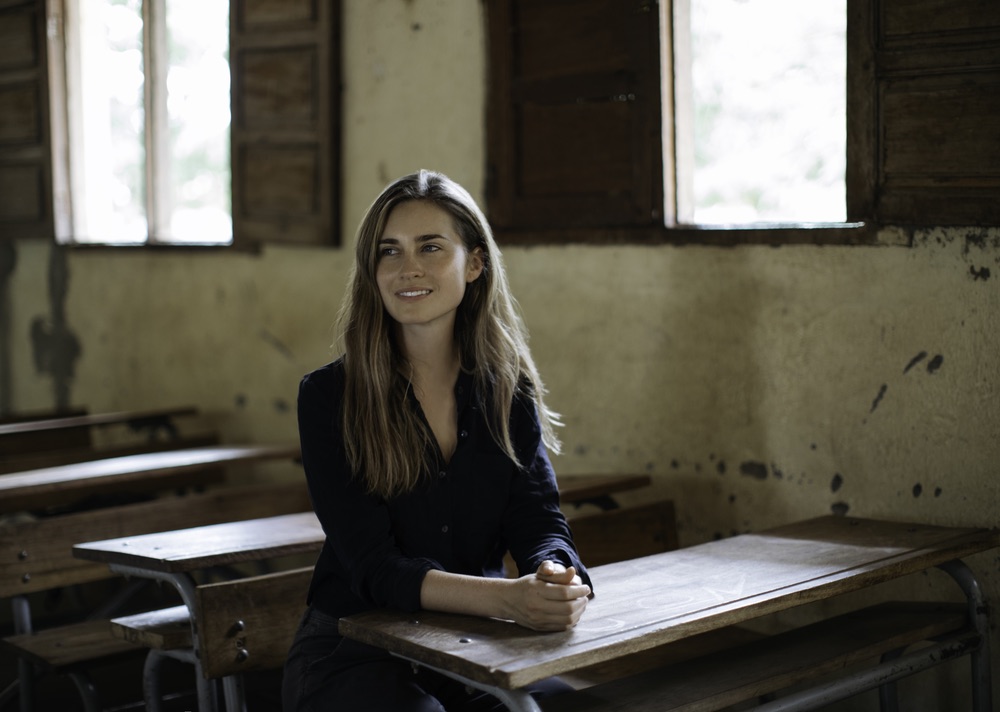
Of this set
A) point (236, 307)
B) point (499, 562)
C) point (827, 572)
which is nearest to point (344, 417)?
point (499, 562)

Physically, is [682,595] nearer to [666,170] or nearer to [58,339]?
[666,170]

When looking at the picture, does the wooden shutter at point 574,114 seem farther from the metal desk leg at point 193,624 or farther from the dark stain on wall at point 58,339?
the dark stain on wall at point 58,339

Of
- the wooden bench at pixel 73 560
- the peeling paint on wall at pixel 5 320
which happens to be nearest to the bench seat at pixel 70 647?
the wooden bench at pixel 73 560

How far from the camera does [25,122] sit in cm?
579

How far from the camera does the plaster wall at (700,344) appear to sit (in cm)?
288

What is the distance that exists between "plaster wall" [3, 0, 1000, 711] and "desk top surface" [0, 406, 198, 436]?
0.87 feet

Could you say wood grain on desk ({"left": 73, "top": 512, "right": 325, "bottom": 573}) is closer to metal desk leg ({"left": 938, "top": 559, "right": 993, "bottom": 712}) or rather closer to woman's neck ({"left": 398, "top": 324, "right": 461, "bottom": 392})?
woman's neck ({"left": 398, "top": 324, "right": 461, "bottom": 392})

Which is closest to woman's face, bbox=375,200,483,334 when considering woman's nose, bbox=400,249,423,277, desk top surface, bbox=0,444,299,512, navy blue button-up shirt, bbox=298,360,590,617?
woman's nose, bbox=400,249,423,277

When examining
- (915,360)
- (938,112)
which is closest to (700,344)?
(915,360)

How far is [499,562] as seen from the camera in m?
2.40

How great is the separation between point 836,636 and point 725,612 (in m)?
0.61

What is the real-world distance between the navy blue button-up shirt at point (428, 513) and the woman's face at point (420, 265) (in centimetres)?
16

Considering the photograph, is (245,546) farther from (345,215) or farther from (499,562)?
(345,215)

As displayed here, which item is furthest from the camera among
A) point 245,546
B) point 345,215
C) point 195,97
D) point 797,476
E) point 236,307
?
point 195,97
